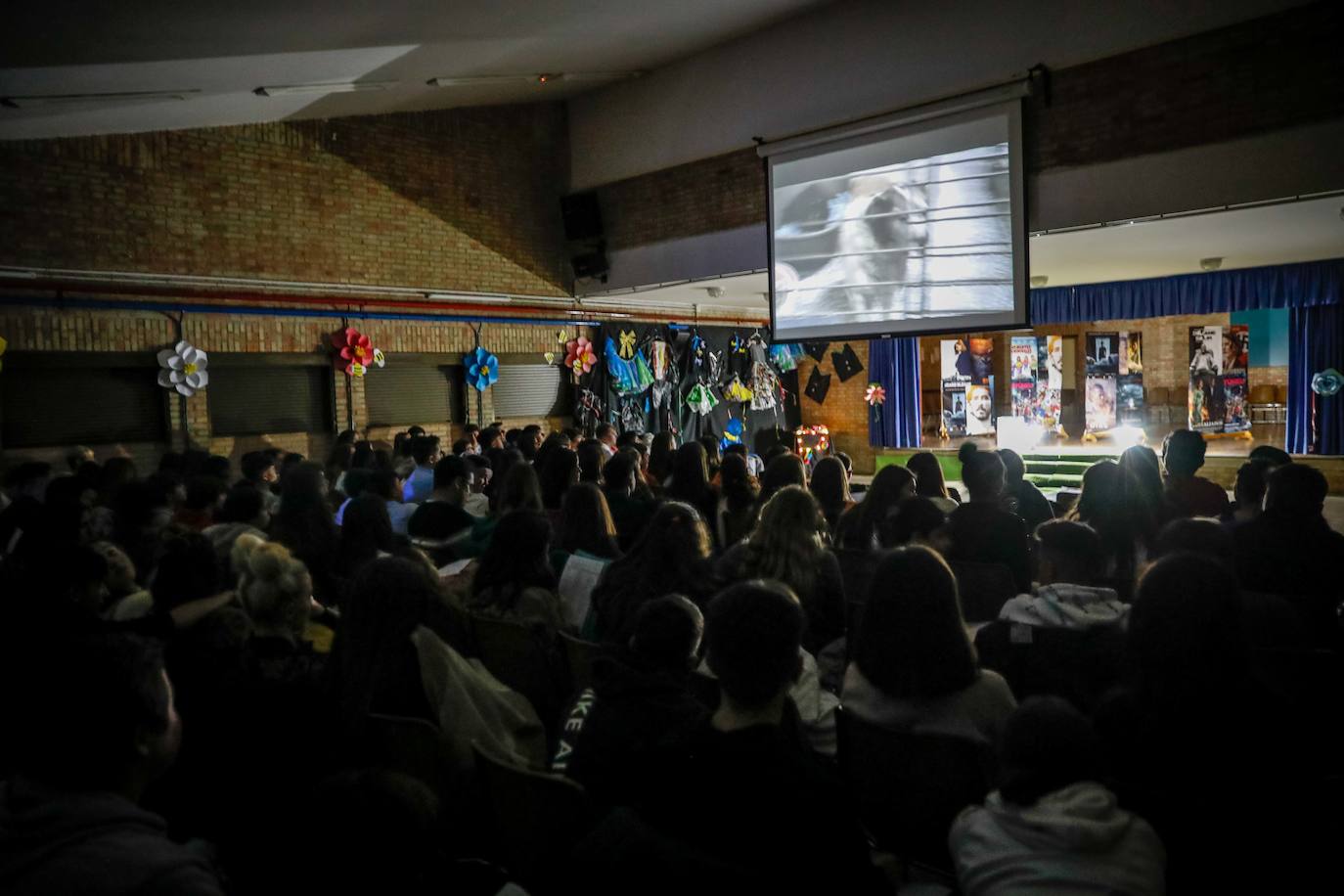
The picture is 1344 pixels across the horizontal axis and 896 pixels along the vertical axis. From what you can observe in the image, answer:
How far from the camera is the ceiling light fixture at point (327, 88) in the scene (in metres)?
8.07

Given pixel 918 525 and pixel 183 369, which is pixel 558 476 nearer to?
pixel 918 525

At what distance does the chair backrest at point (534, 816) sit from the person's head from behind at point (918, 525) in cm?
232

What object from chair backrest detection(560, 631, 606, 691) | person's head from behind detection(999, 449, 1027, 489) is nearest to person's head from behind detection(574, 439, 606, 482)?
person's head from behind detection(999, 449, 1027, 489)

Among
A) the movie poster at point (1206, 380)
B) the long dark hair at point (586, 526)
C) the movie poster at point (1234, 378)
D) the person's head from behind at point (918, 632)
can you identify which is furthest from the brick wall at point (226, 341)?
the movie poster at point (1234, 378)

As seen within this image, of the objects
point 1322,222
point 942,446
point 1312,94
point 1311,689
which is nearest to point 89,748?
point 1311,689

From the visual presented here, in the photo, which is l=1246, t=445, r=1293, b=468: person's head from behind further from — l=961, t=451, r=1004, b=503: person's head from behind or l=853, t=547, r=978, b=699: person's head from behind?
l=853, t=547, r=978, b=699: person's head from behind

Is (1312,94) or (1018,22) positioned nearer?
(1312,94)

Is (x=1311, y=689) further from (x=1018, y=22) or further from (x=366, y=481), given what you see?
(x=1018, y=22)

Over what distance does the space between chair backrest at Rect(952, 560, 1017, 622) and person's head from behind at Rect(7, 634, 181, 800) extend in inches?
121

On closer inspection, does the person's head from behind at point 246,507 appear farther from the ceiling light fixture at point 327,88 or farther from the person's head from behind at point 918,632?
the ceiling light fixture at point 327,88

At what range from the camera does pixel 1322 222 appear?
7.97 metres

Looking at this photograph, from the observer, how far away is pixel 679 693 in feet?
6.84

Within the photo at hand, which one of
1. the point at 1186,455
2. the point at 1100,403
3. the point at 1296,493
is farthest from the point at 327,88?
the point at 1100,403

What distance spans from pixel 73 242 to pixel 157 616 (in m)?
7.24
